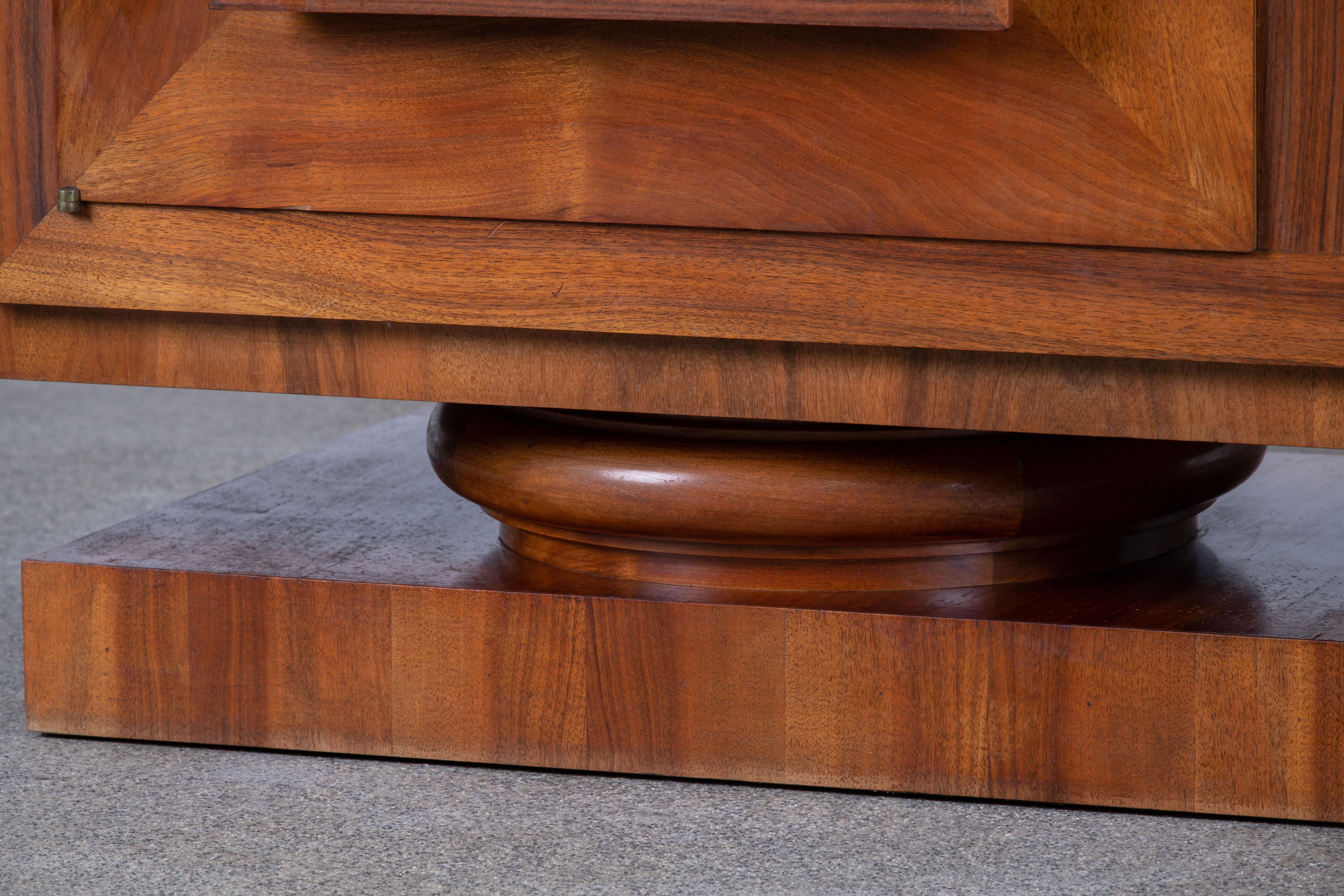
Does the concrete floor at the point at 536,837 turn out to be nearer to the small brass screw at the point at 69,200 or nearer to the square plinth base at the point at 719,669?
the square plinth base at the point at 719,669

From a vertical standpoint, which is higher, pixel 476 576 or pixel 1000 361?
pixel 1000 361

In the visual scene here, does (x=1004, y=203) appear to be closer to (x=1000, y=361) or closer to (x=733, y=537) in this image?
(x=1000, y=361)

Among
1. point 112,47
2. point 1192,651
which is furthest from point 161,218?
point 1192,651

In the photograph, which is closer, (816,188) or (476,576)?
(816,188)

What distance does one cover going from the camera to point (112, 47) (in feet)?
2.39

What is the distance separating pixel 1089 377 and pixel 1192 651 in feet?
0.42

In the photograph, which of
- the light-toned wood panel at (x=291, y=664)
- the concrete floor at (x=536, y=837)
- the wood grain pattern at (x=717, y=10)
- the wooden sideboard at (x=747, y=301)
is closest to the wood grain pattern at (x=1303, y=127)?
the wooden sideboard at (x=747, y=301)

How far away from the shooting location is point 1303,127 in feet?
2.10

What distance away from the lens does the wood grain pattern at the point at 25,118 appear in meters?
0.73

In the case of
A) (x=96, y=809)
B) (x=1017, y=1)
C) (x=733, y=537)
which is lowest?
Answer: (x=96, y=809)

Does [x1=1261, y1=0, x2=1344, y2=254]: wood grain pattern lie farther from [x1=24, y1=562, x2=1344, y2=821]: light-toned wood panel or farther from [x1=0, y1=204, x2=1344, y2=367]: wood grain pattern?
[x1=24, y1=562, x2=1344, y2=821]: light-toned wood panel

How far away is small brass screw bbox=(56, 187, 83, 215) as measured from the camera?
0.73m

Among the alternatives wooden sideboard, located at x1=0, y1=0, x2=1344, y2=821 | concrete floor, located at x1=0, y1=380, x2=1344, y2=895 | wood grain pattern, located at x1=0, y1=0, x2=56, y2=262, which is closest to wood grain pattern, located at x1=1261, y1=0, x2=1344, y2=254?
wooden sideboard, located at x1=0, y1=0, x2=1344, y2=821

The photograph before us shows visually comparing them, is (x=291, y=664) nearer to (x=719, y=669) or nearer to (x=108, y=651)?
(x=108, y=651)
